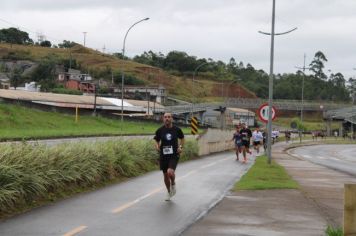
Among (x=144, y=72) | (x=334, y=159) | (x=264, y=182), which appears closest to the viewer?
(x=264, y=182)

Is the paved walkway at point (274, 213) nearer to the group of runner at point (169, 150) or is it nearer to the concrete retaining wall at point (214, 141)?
the group of runner at point (169, 150)

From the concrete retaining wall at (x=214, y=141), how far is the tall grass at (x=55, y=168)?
15396 millimetres

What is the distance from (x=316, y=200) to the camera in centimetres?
1366

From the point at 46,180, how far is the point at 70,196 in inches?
36.1

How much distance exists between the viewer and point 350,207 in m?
7.37

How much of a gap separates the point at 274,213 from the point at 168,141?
9.90ft

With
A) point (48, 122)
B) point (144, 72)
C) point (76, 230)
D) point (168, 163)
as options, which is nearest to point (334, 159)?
point (168, 163)

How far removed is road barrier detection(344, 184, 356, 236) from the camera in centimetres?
735

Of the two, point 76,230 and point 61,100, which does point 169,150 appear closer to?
point 76,230

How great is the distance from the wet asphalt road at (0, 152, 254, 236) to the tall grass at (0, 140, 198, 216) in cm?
44

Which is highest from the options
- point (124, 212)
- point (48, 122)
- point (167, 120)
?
point (167, 120)

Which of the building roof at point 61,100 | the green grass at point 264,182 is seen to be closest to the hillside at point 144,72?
the building roof at point 61,100

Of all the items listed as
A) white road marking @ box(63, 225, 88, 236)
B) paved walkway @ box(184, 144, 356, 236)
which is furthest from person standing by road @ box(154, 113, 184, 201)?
white road marking @ box(63, 225, 88, 236)

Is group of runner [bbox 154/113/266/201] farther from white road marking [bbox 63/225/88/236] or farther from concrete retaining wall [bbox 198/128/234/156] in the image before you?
concrete retaining wall [bbox 198/128/234/156]
